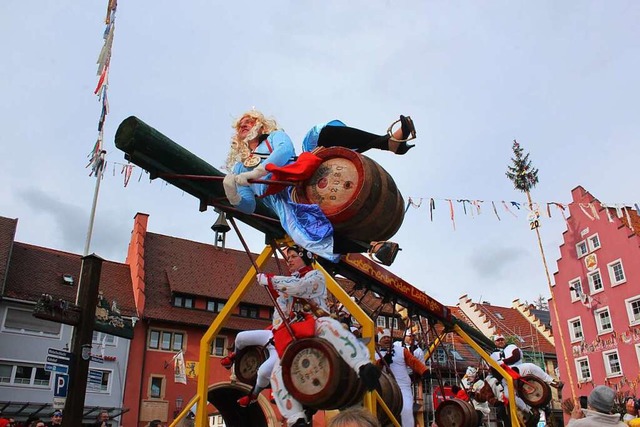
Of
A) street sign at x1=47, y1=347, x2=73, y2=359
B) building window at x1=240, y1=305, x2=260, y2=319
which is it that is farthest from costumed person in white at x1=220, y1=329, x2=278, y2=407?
building window at x1=240, y1=305, x2=260, y2=319

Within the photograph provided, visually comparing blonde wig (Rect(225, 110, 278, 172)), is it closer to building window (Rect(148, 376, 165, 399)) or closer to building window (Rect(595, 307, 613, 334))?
building window (Rect(148, 376, 165, 399))

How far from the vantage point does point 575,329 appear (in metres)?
30.8

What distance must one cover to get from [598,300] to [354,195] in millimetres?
29084

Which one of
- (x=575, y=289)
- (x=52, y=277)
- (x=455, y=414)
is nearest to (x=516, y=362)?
(x=455, y=414)

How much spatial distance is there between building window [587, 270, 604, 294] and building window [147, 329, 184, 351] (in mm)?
21522

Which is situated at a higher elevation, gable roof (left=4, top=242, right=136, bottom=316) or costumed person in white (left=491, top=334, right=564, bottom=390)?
gable roof (left=4, top=242, right=136, bottom=316)

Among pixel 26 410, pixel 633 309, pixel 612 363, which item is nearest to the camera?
pixel 26 410

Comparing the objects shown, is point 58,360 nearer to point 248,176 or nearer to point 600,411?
point 248,176

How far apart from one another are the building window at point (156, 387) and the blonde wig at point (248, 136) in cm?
2285

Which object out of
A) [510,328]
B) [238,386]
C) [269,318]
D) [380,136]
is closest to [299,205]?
[380,136]

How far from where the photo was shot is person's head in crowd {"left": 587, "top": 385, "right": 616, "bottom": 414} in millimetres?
3928

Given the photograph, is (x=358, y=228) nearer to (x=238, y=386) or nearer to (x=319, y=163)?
(x=319, y=163)

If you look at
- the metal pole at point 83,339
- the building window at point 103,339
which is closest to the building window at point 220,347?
the building window at point 103,339

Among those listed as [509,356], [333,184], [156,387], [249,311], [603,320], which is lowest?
[509,356]
